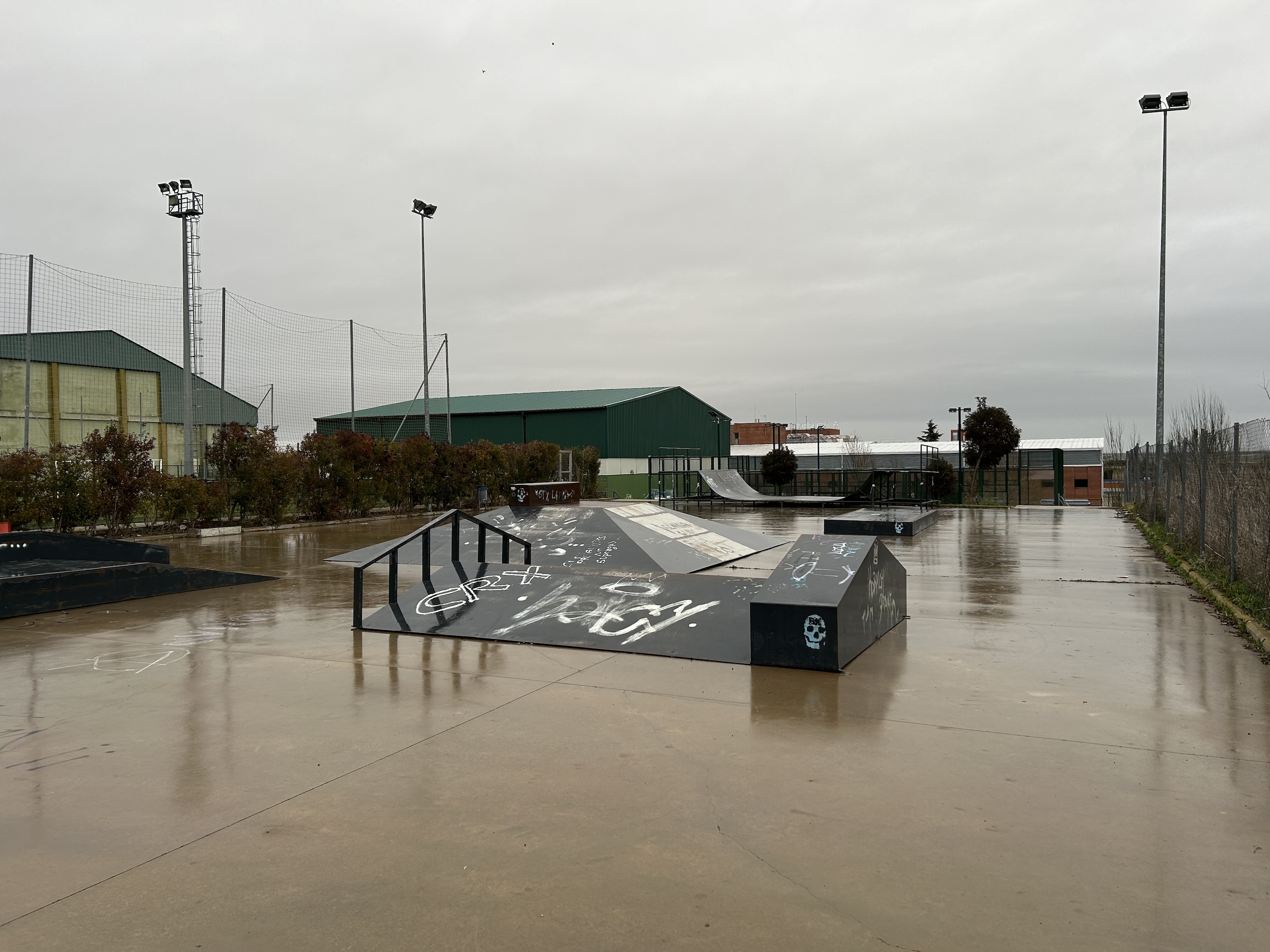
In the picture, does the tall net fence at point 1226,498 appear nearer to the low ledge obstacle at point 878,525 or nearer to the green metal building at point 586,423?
the low ledge obstacle at point 878,525

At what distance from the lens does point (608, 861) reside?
3096 millimetres

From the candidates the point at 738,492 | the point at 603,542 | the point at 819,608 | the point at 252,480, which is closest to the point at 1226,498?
the point at 819,608

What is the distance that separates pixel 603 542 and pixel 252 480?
38.2 feet

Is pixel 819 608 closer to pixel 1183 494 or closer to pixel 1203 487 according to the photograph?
pixel 1203 487

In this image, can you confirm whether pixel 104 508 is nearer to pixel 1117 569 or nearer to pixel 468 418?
pixel 1117 569

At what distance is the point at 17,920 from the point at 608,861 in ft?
6.18

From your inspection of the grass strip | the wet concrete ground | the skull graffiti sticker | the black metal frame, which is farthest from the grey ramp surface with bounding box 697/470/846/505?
the skull graffiti sticker

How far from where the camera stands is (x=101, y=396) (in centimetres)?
2670

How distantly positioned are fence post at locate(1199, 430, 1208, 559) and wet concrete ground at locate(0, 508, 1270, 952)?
4674 mm

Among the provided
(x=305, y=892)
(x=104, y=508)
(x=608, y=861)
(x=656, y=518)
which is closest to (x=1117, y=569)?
(x=656, y=518)

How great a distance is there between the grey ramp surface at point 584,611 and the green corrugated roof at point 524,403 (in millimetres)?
31998

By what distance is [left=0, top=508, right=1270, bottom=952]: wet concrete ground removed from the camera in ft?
8.89

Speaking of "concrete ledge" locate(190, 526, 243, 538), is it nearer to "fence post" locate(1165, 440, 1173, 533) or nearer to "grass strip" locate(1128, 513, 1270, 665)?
"grass strip" locate(1128, 513, 1270, 665)

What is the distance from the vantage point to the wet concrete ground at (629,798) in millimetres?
2709
